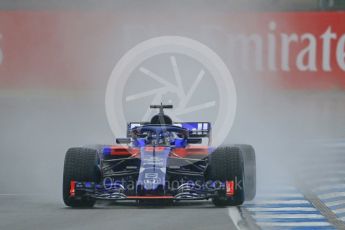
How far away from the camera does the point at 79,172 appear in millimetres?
14516

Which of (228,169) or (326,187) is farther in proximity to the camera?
(326,187)

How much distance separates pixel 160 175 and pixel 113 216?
1.45 metres

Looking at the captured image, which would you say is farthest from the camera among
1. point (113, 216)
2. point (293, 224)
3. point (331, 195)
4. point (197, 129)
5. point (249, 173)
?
point (197, 129)

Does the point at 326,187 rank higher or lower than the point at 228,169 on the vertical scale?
lower

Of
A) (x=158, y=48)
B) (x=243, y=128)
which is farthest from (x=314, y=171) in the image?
(x=158, y=48)

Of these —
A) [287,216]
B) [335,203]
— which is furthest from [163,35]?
[287,216]

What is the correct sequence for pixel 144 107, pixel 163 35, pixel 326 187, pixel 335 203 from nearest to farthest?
pixel 335 203 → pixel 326 187 → pixel 144 107 → pixel 163 35

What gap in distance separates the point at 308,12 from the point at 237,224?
1621 cm

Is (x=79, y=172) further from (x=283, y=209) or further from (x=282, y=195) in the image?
(x=282, y=195)

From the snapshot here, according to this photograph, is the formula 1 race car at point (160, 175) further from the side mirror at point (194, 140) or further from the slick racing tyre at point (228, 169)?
the side mirror at point (194, 140)

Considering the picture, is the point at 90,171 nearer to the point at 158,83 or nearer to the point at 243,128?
the point at 243,128

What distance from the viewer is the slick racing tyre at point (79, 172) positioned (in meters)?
14.5

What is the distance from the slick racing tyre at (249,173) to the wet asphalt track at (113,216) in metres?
0.59

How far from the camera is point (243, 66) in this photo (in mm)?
27406
